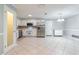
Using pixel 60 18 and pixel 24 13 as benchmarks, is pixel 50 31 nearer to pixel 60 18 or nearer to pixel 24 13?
pixel 60 18

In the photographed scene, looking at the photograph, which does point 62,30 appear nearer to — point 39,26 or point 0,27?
point 39,26

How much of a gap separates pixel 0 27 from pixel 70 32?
3.30 meters

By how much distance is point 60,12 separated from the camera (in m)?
5.74

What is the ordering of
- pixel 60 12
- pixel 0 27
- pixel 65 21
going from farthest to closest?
pixel 60 12
pixel 65 21
pixel 0 27

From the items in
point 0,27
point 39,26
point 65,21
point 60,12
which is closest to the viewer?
point 0,27

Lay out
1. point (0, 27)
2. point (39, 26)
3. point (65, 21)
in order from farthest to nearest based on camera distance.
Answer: point (39, 26) → point (65, 21) → point (0, 27)

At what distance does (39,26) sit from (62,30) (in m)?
1.70
